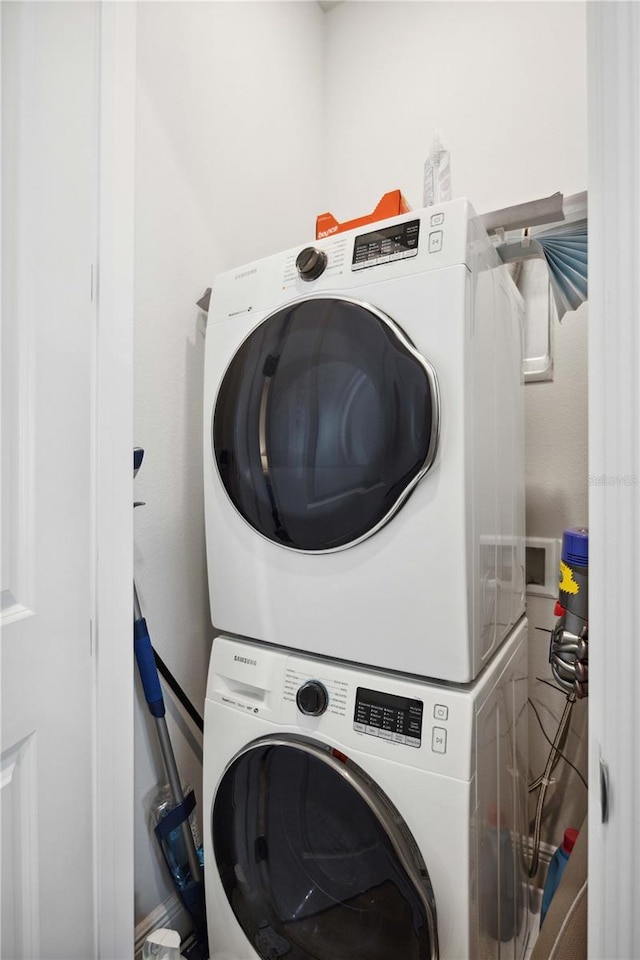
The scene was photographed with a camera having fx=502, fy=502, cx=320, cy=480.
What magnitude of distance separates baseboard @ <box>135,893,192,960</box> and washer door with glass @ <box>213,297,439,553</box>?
0.97 m

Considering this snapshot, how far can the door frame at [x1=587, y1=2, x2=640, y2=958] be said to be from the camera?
508 mm

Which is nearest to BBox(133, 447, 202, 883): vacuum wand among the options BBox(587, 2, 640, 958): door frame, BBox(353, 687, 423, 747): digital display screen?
BBox(353, 687, 423, 747): digital display screen

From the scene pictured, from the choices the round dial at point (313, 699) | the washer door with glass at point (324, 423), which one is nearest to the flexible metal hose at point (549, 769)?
the round dial at point (313, 699)

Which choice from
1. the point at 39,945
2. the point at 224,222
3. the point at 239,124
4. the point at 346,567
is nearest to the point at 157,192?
the point at 224,222

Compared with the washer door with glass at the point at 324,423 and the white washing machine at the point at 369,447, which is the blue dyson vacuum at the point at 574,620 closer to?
the white washing machine at the point at 369,447

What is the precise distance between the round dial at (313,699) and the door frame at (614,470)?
1.72 ft

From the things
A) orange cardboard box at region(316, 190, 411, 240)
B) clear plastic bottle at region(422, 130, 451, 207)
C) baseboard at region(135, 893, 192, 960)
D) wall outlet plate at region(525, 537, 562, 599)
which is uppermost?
clear plastic bottle at region(422, 130, 451, 207)

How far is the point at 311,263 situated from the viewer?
1.03m

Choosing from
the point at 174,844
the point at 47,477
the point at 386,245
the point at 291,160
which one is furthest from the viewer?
the point at 291,160

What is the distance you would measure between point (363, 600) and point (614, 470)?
56cm

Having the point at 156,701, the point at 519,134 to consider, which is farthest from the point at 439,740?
the point at 519,134

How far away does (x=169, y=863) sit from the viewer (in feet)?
3.92

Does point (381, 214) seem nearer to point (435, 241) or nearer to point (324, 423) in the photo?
point (435, 241)

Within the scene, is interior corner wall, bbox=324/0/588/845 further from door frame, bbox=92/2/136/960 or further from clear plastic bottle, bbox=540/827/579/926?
door frame, bbox=92/2/136/960
